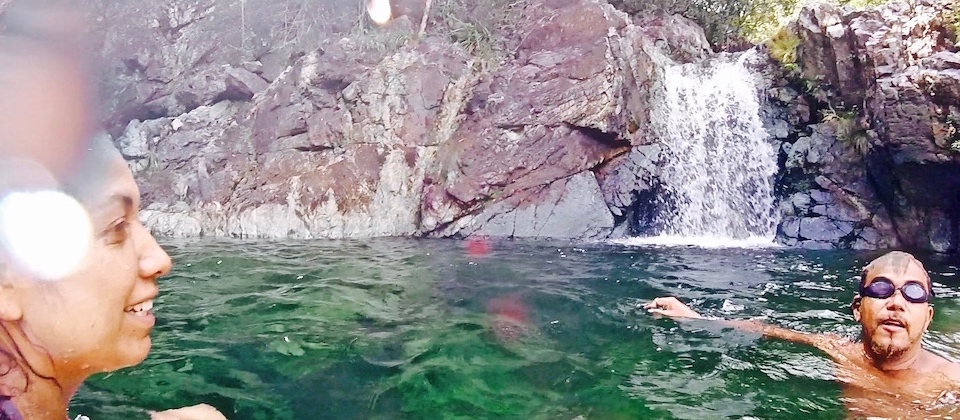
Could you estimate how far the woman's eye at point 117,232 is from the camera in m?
1.02

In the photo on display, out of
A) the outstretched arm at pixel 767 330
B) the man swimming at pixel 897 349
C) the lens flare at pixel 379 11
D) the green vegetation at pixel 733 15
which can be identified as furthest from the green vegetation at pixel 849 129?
the lens flare at pixel 379 11

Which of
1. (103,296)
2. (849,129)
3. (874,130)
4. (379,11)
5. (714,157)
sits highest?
(379,11)

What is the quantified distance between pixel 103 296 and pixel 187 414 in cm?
40

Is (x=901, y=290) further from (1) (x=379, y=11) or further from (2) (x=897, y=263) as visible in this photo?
(1) (x=379, y=11)

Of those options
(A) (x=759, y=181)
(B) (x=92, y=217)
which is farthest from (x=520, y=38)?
(B) (x=92, y=217)

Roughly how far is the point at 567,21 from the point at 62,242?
45.0ft

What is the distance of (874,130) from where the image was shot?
9898 millimetres

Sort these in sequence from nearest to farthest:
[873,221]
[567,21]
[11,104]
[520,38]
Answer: [11,104] → [873,221] → [567,21] → [520,38]

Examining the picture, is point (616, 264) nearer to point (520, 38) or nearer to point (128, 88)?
point (520, 38)

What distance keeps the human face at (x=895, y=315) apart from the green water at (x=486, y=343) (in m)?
0.40

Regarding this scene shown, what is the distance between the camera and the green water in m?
3.50

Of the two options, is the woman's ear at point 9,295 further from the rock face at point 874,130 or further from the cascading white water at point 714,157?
the cascading white water at point 714,157

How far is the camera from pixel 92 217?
38.3 inches

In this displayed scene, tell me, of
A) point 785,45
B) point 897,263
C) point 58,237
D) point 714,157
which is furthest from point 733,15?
point 58,237
